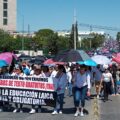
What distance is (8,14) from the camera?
133 meters

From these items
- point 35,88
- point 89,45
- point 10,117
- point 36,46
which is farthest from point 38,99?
point 89,45

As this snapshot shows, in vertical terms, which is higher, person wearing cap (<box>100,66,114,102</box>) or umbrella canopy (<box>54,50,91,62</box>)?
umbrella canopy (<box>54,50,91,62</box>)

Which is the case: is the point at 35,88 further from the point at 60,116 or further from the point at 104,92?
the point at 104,92

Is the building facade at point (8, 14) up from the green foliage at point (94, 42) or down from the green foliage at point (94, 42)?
up

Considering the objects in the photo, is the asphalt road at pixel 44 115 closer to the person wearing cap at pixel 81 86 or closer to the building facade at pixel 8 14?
the person wearing cap at pixel 81 86

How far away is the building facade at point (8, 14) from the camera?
435 ft

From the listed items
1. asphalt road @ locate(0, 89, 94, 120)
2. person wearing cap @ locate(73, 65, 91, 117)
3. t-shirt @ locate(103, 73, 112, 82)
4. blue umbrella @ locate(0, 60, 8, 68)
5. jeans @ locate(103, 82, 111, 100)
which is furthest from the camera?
t-shirt @ locate(103, 73, 112, 82)

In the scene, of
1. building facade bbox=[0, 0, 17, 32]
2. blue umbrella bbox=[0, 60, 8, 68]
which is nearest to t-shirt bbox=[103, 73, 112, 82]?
blue umbrella bbox=[0, 60, 8, 68]

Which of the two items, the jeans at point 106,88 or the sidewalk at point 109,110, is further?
the jeans at point 106,88

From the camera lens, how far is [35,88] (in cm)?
1816

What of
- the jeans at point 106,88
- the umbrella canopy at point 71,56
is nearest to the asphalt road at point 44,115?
the umbrella canopy at point 71,56

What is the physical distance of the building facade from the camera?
435 feet

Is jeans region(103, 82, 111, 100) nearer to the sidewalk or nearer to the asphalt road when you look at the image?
the sidewalk

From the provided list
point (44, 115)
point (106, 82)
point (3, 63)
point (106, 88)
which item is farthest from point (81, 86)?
point (106, 82)
